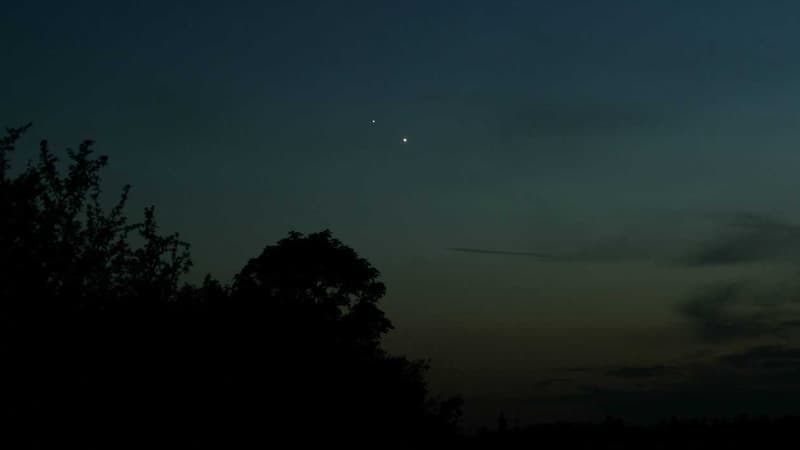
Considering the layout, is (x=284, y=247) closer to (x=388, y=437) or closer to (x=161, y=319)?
(x=388, y=437)

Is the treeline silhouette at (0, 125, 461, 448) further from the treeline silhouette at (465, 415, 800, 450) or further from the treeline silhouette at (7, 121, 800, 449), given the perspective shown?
the treeline silhouette at (465, 415, 800, 450)

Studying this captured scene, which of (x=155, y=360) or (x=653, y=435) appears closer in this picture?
(x=155, y=360)

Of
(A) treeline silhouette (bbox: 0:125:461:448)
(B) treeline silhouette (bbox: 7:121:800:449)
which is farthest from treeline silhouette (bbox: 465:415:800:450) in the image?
(A) treeline silhouette (bbox: 0:125:461:448)

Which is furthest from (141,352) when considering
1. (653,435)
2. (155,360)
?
(653,435)

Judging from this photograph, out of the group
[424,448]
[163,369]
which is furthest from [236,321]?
[424,448]

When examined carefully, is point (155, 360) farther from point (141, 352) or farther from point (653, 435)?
point (653, 435)

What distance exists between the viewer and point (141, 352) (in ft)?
67.0

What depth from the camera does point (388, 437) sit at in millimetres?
28375

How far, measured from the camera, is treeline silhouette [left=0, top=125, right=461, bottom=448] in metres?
17.8

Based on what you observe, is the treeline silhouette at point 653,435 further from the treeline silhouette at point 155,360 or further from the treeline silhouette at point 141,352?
the treeline silhouette at point 141,352

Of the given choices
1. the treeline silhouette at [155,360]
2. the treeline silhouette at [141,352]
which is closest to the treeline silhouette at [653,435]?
the treeline silhouette at [155,360]

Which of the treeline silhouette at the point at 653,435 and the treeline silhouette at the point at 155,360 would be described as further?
the treeline silhouette at the point at 653,435

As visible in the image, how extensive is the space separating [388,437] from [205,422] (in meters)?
8.98

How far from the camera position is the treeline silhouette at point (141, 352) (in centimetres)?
1777
